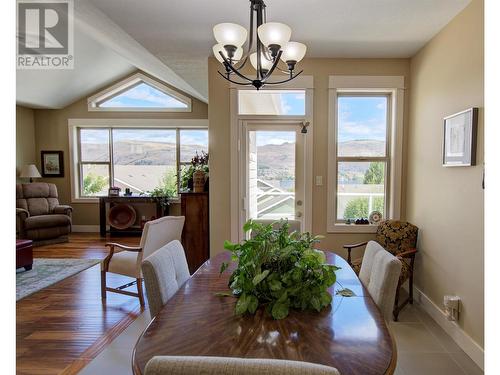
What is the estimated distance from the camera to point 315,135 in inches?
138

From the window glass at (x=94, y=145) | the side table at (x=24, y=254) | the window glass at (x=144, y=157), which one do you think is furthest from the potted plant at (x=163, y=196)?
the side table at (x=24, y=254)

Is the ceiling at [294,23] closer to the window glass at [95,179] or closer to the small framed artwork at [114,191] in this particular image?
the small framed artwork at [114,191]

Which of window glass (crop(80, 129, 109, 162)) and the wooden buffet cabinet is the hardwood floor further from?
window glass (crop(80, 129, 109, 162))

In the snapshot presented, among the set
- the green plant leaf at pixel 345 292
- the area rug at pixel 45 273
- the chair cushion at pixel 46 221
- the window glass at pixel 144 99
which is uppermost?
the window glass at pixel 144 99

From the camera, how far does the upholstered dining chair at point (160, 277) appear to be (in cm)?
151

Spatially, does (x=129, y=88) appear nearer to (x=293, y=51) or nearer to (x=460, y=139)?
(x=293, y=51)

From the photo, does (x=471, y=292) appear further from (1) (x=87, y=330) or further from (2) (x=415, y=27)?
(1) (x=87, y=330)

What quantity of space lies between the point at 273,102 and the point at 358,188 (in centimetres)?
149

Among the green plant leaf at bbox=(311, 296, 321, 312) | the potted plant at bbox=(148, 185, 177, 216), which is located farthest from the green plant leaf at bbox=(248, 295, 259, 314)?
the potted plant at bbox=(148, 185, 177, 216)

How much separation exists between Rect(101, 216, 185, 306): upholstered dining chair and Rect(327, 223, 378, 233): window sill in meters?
1.86

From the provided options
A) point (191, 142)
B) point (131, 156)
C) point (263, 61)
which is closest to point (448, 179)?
point (263, 61)

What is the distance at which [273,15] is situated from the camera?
2.56 m

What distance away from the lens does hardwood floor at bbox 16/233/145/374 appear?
224 cm
